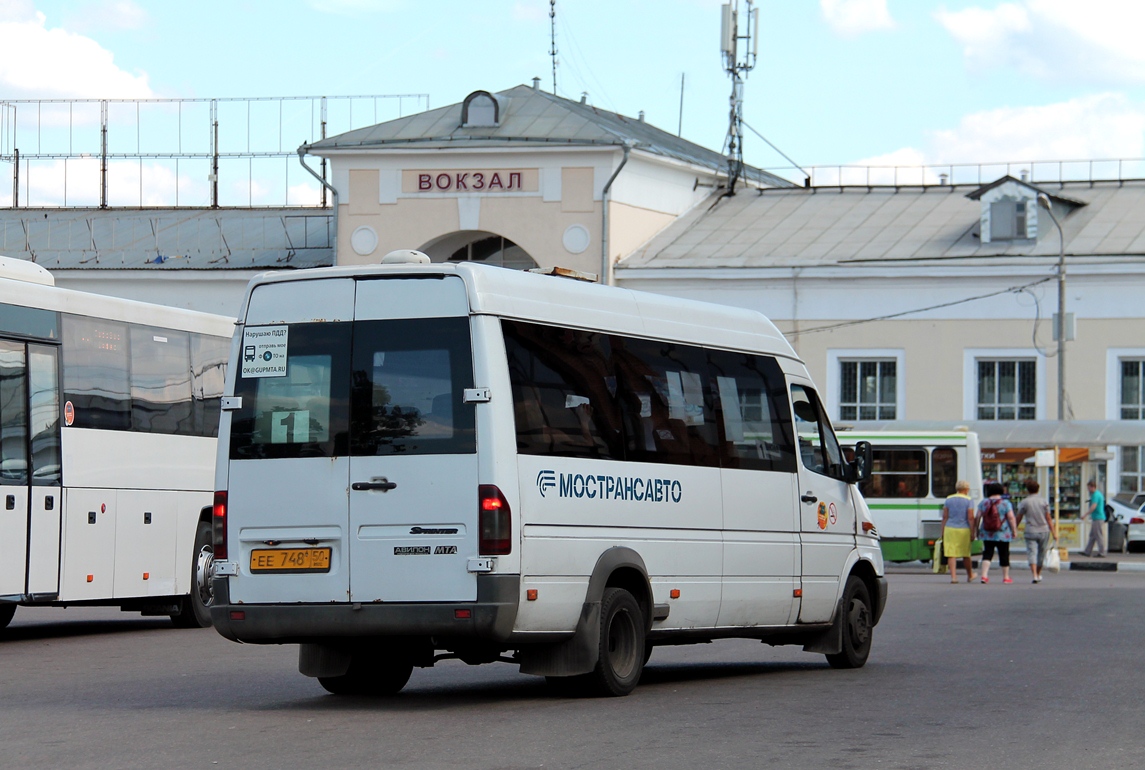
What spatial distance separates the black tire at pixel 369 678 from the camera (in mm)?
11766

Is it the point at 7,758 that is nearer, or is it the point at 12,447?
the point at 7,758

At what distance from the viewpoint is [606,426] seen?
11.5 m

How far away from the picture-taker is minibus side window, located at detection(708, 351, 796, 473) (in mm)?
12750

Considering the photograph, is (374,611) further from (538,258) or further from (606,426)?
(538,258)

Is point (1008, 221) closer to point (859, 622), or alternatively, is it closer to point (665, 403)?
point (859, 622)

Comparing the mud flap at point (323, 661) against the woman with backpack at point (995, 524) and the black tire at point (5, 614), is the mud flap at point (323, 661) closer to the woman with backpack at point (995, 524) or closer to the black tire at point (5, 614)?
the black tire at point (5, 614)

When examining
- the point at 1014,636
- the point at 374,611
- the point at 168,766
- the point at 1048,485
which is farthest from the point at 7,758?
the point at 1048,485

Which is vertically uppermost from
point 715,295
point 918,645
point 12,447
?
point 715,295

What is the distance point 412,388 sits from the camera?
423 inches

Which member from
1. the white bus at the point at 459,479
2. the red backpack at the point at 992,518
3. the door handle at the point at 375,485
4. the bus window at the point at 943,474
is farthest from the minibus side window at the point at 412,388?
the bus window at the point at 943,474

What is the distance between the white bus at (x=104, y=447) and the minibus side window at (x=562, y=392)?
22.5 ft

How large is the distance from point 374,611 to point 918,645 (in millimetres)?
7292

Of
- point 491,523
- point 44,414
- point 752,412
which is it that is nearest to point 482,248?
point 44,414

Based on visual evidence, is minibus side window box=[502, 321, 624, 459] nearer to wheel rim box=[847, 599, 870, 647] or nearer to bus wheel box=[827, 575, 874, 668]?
bus wheel box=[827, 575, 874, 668]
